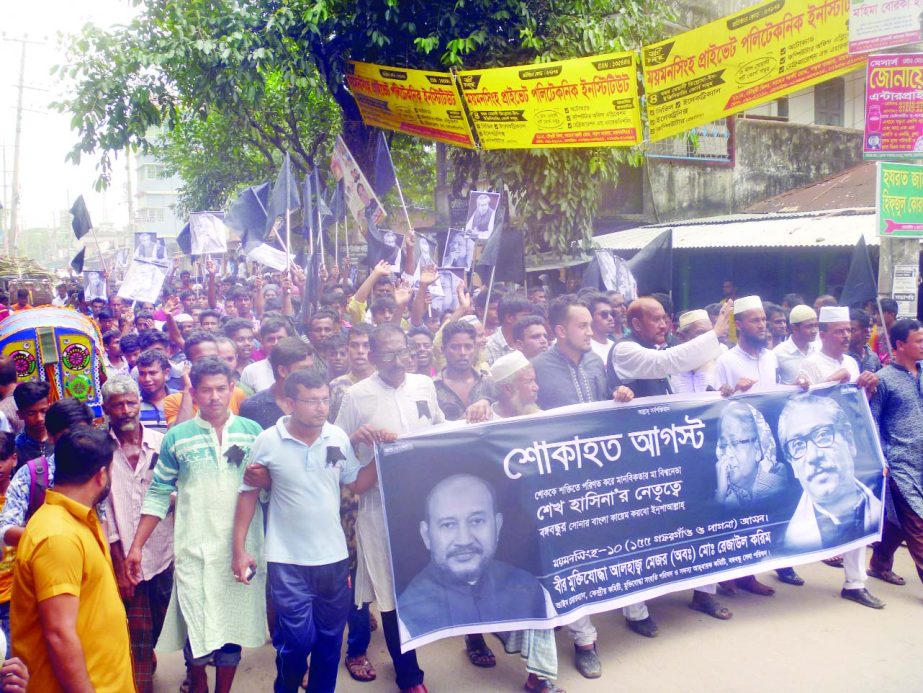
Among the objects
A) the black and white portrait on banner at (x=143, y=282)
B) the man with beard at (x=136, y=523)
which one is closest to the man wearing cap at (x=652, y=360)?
the man with beard at (x=136, y=523)

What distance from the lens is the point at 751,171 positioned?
60.1 feet

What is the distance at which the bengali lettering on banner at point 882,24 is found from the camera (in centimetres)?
647

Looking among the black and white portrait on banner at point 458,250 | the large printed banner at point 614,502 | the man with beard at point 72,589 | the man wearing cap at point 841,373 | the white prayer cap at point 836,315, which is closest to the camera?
the man with beard at point 72,589

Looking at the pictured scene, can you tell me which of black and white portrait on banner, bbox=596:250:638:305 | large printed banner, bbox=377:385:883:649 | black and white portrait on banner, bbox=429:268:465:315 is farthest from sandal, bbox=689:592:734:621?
black and white portrait on banner, bbox=429:268:465:315

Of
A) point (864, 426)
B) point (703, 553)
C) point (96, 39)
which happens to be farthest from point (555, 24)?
point (703, 553)

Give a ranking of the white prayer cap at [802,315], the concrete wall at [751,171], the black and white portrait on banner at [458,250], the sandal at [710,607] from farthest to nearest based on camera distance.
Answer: the concrete wall at [751,171] → the black and white portrait on banner at [458,250] → the white prayer cap at [802,315] → the sandal at [710,607]

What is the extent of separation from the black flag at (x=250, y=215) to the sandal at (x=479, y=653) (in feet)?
20.8

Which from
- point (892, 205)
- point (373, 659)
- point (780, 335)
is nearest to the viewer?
point (373, 659)

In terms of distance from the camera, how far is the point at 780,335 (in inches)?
325

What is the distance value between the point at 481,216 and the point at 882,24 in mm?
4239

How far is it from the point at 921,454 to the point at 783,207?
13.2 m

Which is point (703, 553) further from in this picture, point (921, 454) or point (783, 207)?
point (783, 207)

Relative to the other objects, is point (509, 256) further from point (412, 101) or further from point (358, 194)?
point (412, 101)

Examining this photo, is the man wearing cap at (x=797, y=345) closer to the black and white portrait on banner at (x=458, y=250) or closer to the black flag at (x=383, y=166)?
the black and white portrait on banner at (x=458, y=250)
